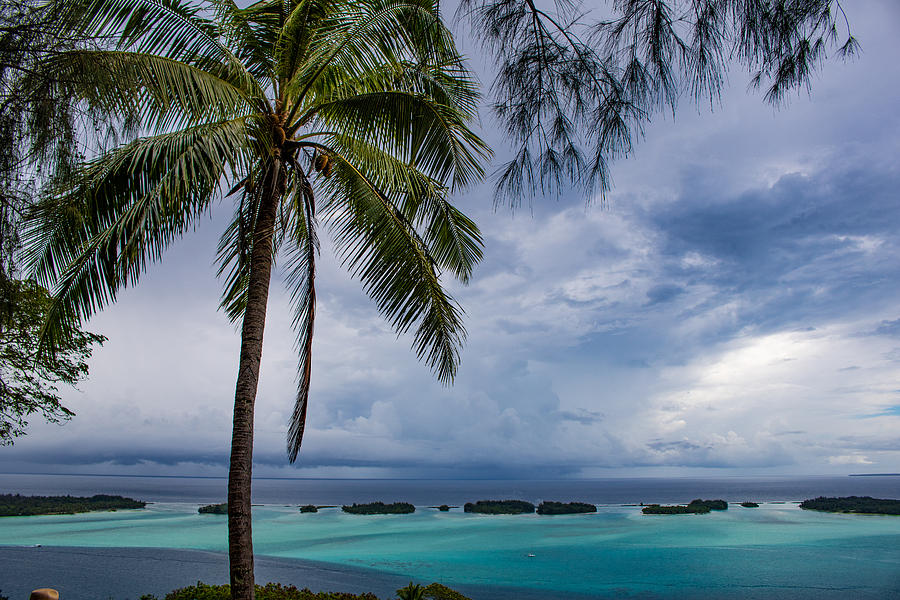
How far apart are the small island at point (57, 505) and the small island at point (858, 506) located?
2444 inches

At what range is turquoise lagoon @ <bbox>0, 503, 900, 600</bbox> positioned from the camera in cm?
2153

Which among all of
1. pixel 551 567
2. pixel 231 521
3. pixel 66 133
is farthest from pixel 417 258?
pixel 551 567

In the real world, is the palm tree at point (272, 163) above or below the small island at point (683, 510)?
above

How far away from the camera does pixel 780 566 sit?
24.8 meters

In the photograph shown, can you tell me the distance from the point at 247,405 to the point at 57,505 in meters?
46.0

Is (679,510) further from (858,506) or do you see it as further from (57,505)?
(57,505)

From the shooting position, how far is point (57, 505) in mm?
40531

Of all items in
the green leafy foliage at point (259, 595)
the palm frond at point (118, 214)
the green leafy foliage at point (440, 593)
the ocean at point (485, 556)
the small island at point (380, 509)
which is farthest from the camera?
the small island at point (380, 509)

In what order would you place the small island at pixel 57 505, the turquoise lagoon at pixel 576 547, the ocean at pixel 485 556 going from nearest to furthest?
the ocean at pixel 485 556 → the turquoise lagoon at pixel 576 547 → the small island at pixel 57 505

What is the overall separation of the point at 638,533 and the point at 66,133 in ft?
128

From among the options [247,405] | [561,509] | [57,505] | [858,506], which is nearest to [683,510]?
[561,509]

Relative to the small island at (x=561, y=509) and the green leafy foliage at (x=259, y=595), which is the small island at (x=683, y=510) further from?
the green leafy foliage at (x=259, y=595)

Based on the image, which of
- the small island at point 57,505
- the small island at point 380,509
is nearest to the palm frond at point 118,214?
the small island at point 57,505

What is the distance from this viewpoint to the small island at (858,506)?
44.6 m
